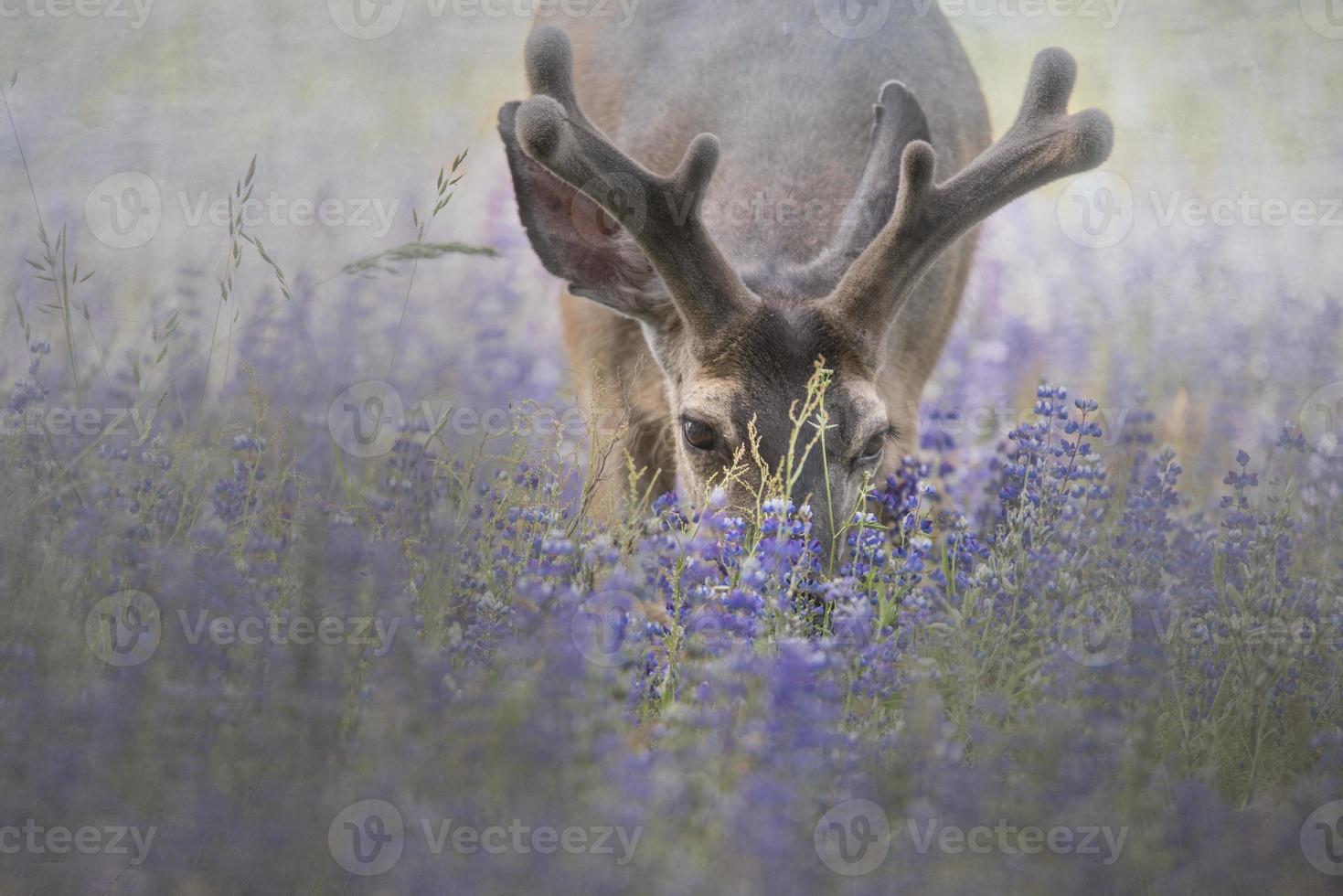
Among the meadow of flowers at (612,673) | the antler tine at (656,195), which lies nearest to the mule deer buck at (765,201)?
the antler tine at (656,195)

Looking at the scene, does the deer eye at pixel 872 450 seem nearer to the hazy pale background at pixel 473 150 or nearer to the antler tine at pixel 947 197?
the antler tine at pixel 947 197

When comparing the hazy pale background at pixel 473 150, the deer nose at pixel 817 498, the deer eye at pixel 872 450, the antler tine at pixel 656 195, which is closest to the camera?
the deer nose at pixel 817 498

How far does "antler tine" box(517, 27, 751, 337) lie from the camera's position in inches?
161

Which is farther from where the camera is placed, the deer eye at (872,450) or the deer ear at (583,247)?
the deer ear at (583,247)

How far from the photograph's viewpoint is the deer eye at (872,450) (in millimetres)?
4199

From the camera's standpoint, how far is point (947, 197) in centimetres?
429

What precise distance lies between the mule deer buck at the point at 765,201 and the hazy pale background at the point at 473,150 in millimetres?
472

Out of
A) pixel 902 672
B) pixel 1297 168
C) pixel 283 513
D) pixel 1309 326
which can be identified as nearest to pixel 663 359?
pixel 283 513

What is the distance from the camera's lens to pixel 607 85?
622cm

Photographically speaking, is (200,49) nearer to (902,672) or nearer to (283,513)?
(283,513)

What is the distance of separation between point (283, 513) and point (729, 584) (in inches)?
51.3

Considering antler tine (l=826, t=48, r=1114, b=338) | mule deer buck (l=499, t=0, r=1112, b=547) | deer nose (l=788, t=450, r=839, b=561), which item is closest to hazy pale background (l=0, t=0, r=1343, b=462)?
mule deer buck (l=499, t=0, r=1112, b=547)

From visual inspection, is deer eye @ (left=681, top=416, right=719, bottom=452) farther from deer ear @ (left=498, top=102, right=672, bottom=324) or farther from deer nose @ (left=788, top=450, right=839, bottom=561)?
deer ear @ (left=498, top=102, right=672, bottom=324)

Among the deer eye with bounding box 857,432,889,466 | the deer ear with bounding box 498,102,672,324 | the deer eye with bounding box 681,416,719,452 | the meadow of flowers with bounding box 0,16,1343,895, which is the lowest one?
the meadow of flowers with bounding box 0,16,1343,895
